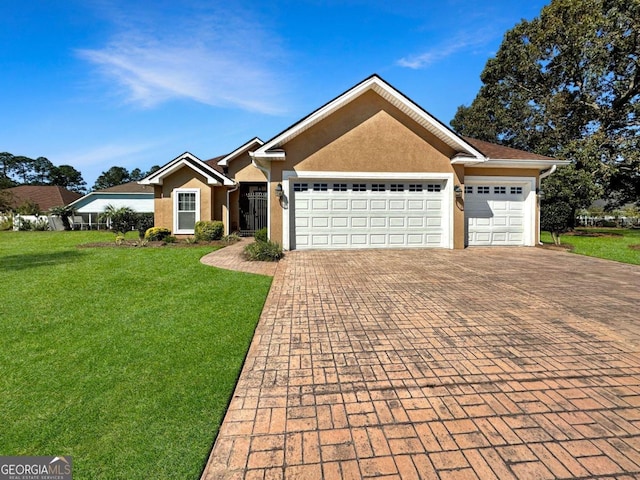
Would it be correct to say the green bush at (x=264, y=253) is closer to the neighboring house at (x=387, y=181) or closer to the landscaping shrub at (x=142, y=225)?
the neighboring house at (x=387, y=181)

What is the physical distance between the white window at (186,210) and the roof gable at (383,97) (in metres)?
6.62

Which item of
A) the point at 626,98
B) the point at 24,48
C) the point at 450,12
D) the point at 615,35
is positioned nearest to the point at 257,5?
the point at 450,12

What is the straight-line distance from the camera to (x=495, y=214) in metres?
13.7

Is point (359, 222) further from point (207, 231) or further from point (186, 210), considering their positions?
point (186, 210)

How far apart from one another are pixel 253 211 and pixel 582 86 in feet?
82.5

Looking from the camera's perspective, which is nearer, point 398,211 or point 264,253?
point 264,253

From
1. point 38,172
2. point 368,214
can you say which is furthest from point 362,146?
point 38,172

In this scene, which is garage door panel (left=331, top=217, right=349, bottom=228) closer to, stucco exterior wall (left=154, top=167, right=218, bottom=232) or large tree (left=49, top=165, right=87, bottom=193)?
stucco exterior wall (left=154, top=167, right=218, bottom=232)

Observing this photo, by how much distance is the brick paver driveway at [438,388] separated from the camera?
7.50 ft

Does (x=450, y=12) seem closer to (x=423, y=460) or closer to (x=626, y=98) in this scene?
(x=423, y=460)

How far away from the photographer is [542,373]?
350 centimetres

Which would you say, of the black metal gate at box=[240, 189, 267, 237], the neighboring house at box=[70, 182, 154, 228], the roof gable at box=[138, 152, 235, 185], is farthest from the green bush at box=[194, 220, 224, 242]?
the neighboring house at box=[70, 182, 154, 228]

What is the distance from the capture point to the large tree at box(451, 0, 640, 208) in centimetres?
2111

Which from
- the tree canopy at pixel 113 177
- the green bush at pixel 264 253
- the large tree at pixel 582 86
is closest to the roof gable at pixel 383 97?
the green bush at pixel 264 253
